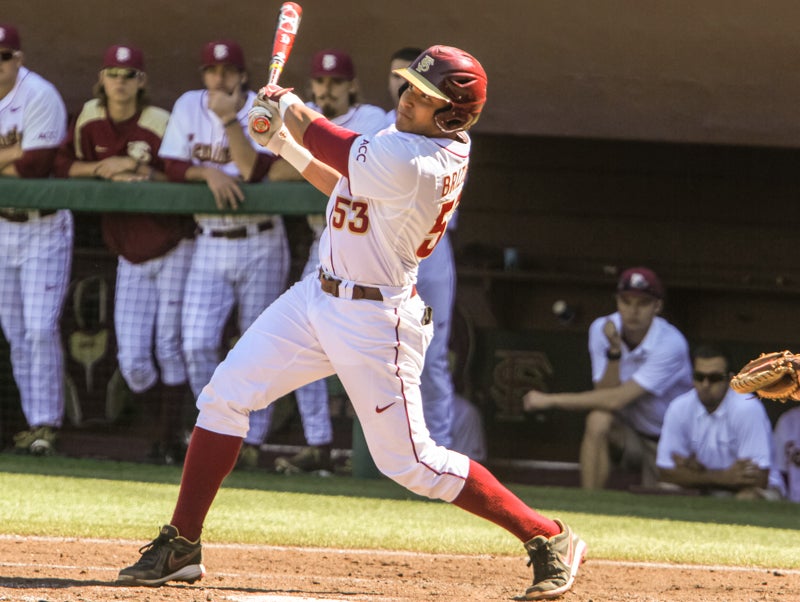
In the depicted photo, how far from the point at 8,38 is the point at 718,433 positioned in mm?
3853

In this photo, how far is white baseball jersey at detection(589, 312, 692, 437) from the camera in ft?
22.2

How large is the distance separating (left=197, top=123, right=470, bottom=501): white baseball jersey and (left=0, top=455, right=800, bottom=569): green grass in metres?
1.07

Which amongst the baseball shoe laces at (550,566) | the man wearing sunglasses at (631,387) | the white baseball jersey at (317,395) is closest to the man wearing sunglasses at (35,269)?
the white baseball jersey at (317,395)

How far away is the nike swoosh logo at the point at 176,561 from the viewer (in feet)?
12.4

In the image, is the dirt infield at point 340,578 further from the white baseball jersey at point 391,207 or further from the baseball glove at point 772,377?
the white baseball jersey at point 391,207

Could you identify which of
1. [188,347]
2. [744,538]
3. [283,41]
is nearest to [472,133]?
[188,347]

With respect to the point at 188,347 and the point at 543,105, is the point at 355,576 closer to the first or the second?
the point at 188,347

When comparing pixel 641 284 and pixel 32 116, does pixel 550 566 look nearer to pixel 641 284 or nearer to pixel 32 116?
pixel 641 284

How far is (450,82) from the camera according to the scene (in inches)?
143

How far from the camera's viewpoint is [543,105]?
7.89 metres

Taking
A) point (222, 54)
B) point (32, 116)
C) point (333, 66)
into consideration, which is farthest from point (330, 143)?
point (32, 116)

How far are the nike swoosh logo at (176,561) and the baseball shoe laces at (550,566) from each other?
0.91 metres

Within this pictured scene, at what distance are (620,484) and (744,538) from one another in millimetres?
2216

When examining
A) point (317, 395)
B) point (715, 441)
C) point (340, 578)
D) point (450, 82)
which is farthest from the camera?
point (715, 441)
